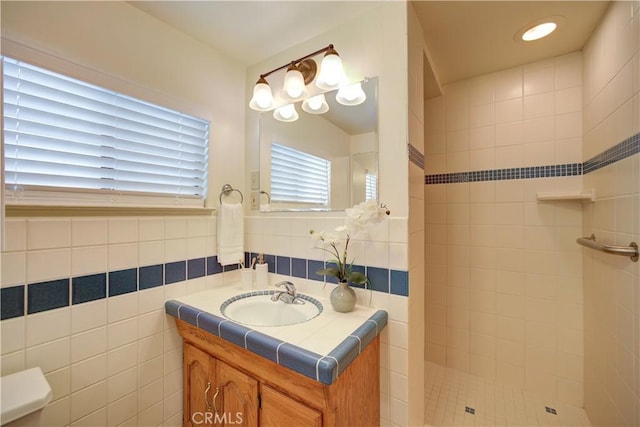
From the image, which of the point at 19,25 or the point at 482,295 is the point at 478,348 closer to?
the point at 482,295

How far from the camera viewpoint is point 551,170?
1607mm

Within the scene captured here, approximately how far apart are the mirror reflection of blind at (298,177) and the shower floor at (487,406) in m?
1.53

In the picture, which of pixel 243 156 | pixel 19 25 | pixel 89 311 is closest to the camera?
pixel 19 25

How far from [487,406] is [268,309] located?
156 cm

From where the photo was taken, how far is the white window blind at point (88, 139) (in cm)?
91

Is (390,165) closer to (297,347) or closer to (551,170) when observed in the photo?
(297,347)

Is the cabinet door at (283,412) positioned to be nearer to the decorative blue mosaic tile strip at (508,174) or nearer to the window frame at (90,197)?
the window frame at (90,197)

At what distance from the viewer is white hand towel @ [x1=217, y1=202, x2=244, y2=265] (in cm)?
149

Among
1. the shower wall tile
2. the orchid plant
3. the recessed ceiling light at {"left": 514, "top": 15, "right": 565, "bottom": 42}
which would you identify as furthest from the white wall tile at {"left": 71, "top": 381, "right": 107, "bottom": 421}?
the recessed ceiling light at {"left": 514, "top": 15, "right": 565, "bottom": 42}

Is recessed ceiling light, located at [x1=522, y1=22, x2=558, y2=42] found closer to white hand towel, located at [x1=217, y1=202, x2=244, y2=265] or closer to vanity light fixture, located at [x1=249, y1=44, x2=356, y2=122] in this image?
vanity light fixture, located at [x1=249, y1=44, x2=356, y2=122]

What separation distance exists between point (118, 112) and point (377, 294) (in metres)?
1.46

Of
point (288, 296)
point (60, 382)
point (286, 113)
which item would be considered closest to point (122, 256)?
point (60, 382)

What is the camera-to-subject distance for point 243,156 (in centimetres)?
168

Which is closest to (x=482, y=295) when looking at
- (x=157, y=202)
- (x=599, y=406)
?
(x=599, y=406)
